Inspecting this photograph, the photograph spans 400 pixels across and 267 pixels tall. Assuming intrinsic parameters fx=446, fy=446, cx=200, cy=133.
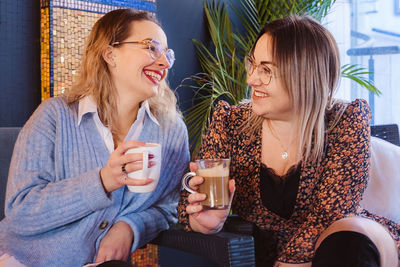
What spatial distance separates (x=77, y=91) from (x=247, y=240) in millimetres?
937

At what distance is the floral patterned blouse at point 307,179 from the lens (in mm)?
1709

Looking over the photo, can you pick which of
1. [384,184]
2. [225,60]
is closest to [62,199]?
[384,184]

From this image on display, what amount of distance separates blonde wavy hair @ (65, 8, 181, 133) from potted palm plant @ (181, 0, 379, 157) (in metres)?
1.47

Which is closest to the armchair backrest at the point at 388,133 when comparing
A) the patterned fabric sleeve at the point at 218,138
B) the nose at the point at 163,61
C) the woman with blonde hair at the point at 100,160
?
the patterned fabric sleeve at the point at 218,138

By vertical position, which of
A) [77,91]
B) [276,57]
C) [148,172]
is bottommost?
[148,172]

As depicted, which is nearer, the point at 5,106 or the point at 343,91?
the point at 5,106

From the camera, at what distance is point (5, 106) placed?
7.52 ft

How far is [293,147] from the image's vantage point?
6.33 feet

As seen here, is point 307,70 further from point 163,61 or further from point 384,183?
point 384,183

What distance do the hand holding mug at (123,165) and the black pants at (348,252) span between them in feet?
Answer: 1.97

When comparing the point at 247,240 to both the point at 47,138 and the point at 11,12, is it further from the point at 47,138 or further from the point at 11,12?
the point at 11,12

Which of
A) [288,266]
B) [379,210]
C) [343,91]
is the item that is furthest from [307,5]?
[288,266]

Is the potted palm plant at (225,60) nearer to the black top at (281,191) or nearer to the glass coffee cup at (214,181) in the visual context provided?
the black top at (281,191)

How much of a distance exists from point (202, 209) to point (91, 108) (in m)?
0.59
